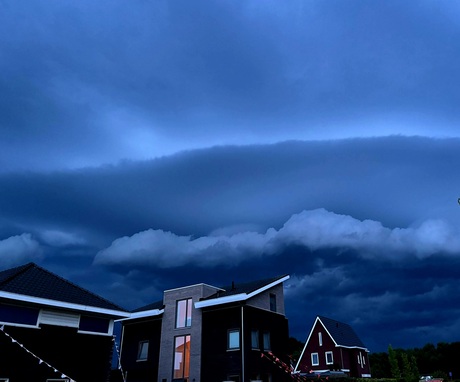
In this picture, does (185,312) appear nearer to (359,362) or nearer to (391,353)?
(391,353)

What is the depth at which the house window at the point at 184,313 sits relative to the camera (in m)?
30.5

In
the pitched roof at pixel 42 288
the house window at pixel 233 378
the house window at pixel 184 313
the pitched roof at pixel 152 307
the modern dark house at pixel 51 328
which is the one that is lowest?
the house window at pixel 233 378

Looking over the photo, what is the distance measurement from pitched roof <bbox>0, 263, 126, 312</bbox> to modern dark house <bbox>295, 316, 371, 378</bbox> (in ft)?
97.8

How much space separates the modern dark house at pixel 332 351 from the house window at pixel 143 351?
62.4ft

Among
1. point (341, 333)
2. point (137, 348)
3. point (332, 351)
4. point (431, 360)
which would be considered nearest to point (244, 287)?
point (137, 348)

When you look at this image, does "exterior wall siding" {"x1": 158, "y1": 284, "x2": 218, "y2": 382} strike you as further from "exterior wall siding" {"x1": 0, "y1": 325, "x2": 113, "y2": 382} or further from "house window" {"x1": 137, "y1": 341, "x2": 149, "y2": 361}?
"exterior wall siding" {"x1": 0, "y1": 325, "x2": 113, "y2": 382}

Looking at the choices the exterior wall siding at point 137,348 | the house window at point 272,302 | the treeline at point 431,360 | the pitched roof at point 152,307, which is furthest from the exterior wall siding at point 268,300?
the treeline at point 431,360

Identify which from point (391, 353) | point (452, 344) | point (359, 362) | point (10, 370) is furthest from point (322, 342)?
point (452, 344)

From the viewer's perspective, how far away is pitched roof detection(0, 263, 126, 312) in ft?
54.3

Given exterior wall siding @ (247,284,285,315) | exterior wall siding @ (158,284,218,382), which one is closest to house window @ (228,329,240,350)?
exterior wall siding @ (247,284,285,315)

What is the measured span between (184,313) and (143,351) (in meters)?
4.60

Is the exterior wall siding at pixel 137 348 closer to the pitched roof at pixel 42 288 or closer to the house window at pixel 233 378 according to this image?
the house window at pixel 233 378

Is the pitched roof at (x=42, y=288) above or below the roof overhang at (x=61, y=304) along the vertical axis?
above

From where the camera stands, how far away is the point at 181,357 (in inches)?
1169
